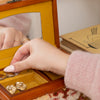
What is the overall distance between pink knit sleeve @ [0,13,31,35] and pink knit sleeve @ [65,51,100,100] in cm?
35

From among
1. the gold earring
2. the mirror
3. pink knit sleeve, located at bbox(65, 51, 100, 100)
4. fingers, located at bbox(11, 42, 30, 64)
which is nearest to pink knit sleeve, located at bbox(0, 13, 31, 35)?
the mirror

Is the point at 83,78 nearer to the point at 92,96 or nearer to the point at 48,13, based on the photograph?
the point at 92,96

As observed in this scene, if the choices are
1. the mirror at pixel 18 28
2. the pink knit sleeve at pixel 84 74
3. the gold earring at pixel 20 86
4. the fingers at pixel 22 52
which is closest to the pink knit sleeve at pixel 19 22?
the mirror at pixel 18 28

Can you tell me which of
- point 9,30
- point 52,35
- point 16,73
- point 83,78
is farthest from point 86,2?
point 83,78

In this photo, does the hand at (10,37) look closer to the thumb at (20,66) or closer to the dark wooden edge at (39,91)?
the thumb at (20,66)

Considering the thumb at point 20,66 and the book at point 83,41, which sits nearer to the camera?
the thumb at point 20,66

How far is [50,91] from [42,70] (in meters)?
0.15

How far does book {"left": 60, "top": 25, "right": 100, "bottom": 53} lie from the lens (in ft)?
3.36

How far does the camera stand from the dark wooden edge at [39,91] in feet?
2.14

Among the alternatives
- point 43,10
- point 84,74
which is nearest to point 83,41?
point 43,10

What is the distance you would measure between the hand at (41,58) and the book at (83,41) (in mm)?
244

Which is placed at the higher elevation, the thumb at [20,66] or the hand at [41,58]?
the hand at [41,58]

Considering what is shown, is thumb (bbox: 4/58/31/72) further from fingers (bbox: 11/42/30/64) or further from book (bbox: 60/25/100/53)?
book (bbox: 60/25/100/53)

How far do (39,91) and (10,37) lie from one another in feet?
1.16
